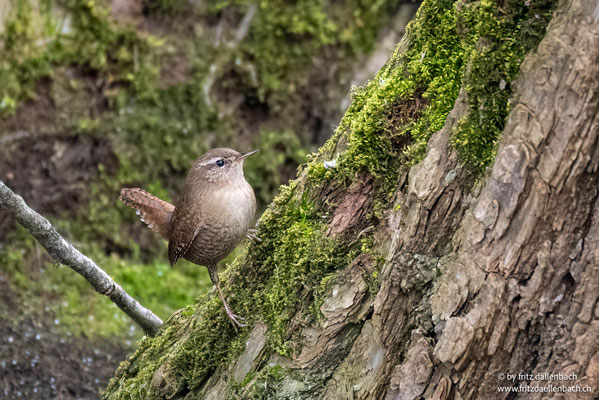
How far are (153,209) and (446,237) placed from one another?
8.31ft

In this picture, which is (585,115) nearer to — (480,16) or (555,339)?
(480,16)

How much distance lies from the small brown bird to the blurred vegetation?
202 cm

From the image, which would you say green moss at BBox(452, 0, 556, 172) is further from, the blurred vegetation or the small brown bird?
the blurred vegetation

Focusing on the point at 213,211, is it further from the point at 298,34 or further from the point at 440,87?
the point at 298,34

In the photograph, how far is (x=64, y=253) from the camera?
3.52 meters

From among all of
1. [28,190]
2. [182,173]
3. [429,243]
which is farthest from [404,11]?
[429,243]

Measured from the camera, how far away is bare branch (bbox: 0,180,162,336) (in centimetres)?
328

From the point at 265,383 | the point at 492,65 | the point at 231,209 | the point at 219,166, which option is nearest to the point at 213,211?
the point at 231,209

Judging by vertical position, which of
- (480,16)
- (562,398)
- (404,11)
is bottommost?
(562,398)

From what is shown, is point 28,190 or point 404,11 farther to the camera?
point 404,11

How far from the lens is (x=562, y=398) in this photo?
2.28 m

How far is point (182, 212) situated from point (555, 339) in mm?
2327

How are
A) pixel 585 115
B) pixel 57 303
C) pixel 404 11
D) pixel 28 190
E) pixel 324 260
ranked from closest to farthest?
pixel 585 115 < pixel 324 260 < pixel 57 303 < pixel 28 190 < pixel 404 11

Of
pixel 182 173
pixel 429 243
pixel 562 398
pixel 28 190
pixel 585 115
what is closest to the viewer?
pixel 585 115
